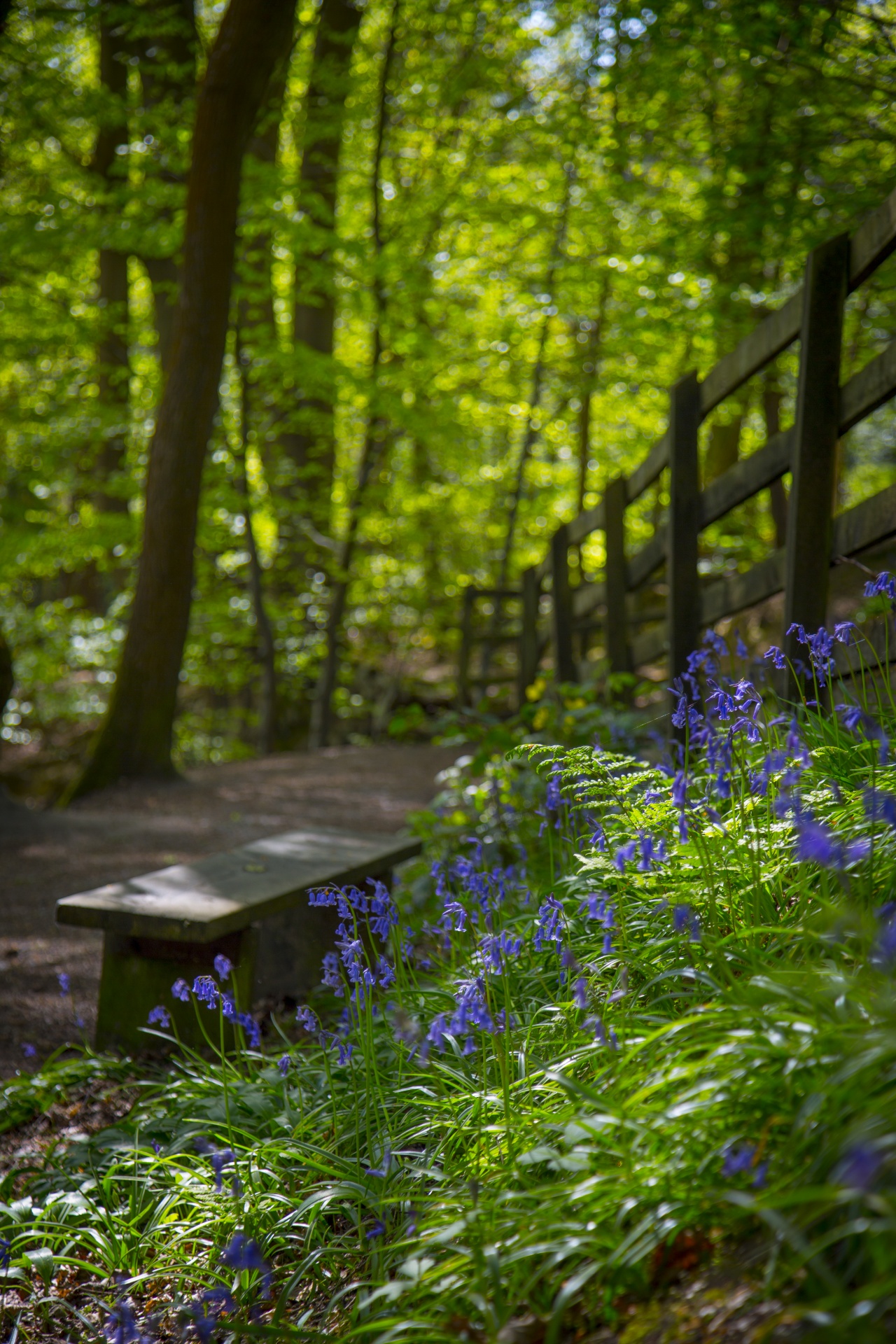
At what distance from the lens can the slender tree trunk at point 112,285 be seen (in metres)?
9.64

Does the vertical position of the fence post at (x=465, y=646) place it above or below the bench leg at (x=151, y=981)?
above

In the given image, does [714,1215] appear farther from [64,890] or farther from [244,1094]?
[64,890]

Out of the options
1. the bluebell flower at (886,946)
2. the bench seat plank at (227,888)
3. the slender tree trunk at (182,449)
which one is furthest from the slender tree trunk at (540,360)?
the bluebell flower at (886,946)

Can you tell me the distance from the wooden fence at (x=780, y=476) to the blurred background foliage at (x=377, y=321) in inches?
106

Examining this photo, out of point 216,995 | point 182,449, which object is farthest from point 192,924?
point 182,449

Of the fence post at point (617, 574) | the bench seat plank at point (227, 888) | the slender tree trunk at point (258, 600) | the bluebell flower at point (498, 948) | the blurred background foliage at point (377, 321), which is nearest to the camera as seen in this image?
the bluebell flower at point (498, 948)

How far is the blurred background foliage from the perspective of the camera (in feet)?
30.3

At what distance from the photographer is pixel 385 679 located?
529 inches

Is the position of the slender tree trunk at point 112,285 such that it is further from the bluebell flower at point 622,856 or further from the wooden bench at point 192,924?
the bluebell flower at point 622,856

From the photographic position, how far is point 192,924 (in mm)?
2969

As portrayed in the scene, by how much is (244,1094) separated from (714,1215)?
4.90ft

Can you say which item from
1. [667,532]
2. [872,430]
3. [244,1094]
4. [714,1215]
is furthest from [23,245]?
[872,430]

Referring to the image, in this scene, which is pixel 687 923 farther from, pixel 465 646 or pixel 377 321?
pixel 377 321

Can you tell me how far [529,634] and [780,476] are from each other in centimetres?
490
